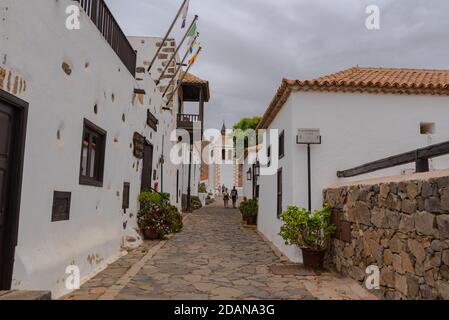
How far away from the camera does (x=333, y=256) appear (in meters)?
6.46

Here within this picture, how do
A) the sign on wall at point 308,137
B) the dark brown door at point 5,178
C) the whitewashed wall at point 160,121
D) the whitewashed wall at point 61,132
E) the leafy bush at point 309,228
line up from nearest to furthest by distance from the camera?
the dark brown door at point 5,178 < the whitewashed wall at point 61,132 < the leafy bush at point 309,228 < the sign on wall at point 308,137 < the whitewashed wall at point 160,121

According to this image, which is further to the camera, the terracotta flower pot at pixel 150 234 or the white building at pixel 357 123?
the terracotta flower pot at pixel 150 234

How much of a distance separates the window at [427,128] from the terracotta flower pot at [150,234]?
6.84 meters

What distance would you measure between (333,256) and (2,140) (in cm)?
557

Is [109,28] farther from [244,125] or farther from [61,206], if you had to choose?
[244,125]

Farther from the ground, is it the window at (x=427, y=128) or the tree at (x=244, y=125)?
the tree at (x=244, y=125)

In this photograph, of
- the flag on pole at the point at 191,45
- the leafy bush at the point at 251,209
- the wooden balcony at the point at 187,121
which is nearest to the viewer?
the flag on pole at the point at 191,45

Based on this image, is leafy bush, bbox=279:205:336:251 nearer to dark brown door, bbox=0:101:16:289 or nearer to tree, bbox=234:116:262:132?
dark brown door, bbox=0:101:16:289

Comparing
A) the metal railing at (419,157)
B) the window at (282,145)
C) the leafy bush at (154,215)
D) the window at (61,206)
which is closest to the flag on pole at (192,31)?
the window at (282,145)

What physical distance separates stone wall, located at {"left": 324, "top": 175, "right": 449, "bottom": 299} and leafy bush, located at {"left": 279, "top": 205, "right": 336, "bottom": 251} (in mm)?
306

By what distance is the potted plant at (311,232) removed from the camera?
20.8ft

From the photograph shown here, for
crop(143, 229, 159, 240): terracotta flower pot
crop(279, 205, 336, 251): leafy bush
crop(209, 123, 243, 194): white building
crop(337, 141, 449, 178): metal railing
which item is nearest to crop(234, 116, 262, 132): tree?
crop(209, 123, 243, 194): white building

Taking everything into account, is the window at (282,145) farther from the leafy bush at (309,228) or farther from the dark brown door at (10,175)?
the dark brown door at (10,175)

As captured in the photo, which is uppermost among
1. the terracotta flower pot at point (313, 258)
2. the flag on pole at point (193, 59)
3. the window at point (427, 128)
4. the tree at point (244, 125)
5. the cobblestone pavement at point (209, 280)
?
the tree at point (244, 125)
